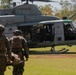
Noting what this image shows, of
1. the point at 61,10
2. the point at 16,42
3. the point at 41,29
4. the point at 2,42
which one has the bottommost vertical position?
the point at 61,10

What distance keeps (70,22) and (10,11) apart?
4.63 meters

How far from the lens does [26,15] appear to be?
28031 mm

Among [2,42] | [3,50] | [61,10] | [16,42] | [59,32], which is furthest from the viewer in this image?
[61,10]

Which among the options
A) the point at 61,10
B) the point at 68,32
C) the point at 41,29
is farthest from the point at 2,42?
the point at 61,10

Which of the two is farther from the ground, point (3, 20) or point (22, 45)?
point (22, 45)

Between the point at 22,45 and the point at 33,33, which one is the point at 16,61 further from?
the point at 33,33

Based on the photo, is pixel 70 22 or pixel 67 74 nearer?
pixel 67 74

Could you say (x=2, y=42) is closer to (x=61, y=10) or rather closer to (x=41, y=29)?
(x=41, y=29)

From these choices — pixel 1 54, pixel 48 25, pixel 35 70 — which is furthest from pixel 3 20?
pixel 1 54

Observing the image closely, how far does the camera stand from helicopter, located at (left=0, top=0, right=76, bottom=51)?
27172 mm

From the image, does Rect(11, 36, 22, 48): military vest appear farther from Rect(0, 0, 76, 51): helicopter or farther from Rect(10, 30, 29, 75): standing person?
Rect(0, 0, 76, 51): helicopter

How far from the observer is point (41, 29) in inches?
1072

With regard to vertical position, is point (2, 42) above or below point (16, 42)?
above

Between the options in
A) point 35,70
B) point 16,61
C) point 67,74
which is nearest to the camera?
point 16,61
